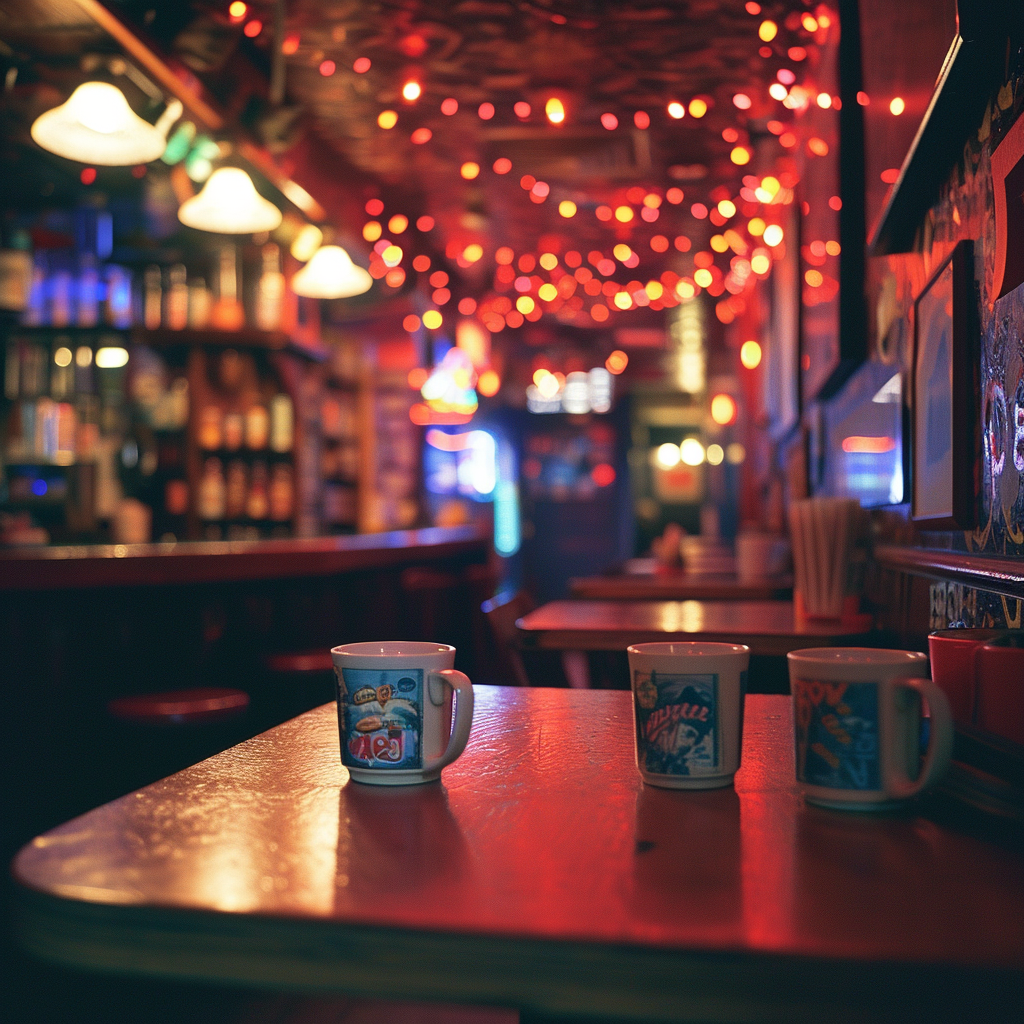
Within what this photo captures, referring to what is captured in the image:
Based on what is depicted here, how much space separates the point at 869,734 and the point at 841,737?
0.08ft

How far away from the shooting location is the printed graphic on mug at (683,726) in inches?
35.6

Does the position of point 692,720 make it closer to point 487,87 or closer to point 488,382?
point 487,87

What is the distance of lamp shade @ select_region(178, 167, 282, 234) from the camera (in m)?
4.07

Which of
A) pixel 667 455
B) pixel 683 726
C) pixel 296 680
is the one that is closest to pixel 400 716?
pixel 683 726

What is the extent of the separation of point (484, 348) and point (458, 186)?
395 cm

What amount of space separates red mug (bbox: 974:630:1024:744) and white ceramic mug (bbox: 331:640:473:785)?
1.49 ft

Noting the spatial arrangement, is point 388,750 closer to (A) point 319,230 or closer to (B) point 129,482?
(A) point 319,230

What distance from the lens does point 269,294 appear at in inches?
250

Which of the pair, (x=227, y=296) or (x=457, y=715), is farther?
(x=227, y=296)

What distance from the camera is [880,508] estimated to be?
7.63 feet

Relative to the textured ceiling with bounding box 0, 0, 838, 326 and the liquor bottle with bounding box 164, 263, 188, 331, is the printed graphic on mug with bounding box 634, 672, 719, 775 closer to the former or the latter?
the textured ceiling with bounding box 0, 0, 838, 326

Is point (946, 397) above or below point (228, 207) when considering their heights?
below

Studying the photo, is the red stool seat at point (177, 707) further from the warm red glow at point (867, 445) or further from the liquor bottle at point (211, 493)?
the liquor bottle at point (211, 493)

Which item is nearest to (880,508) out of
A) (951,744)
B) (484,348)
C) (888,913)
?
(951,744)
